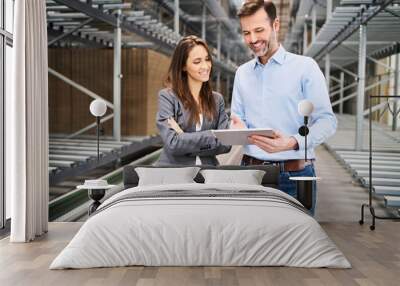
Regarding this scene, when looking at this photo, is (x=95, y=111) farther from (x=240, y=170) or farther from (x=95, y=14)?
(x=95, y=14)

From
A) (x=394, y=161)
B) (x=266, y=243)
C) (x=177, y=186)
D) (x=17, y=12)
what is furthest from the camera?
(x=394, y=161)

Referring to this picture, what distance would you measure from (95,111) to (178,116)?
3.16 ft

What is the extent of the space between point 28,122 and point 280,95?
6.05 feet

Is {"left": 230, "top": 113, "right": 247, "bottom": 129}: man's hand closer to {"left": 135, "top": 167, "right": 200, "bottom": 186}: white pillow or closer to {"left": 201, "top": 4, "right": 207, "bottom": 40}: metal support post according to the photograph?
{"left": 135, "top": 167, "right": 200, "bottom": 186}: white pillow

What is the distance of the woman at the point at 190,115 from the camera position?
4.77m

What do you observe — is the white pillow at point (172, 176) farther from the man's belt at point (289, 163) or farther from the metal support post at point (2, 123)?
the metal support post at point (2, 123)

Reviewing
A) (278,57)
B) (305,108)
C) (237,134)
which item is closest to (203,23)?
(278,57)

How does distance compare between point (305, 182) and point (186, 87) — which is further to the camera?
point (186, 87)

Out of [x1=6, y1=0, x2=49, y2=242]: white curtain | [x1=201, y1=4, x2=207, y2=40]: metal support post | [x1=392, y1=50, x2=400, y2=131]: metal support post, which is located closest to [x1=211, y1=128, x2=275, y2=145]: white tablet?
[x1=6, y1=0, x2=49, y2=242]: white curtain

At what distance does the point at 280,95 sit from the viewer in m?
4.87

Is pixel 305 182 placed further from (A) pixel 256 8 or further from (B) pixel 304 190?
(A) pixel 256 8

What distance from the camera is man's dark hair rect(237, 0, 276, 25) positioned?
5.16m

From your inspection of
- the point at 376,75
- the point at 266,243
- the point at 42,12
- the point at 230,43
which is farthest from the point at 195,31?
the point at 266,243

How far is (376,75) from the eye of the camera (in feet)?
21.7
